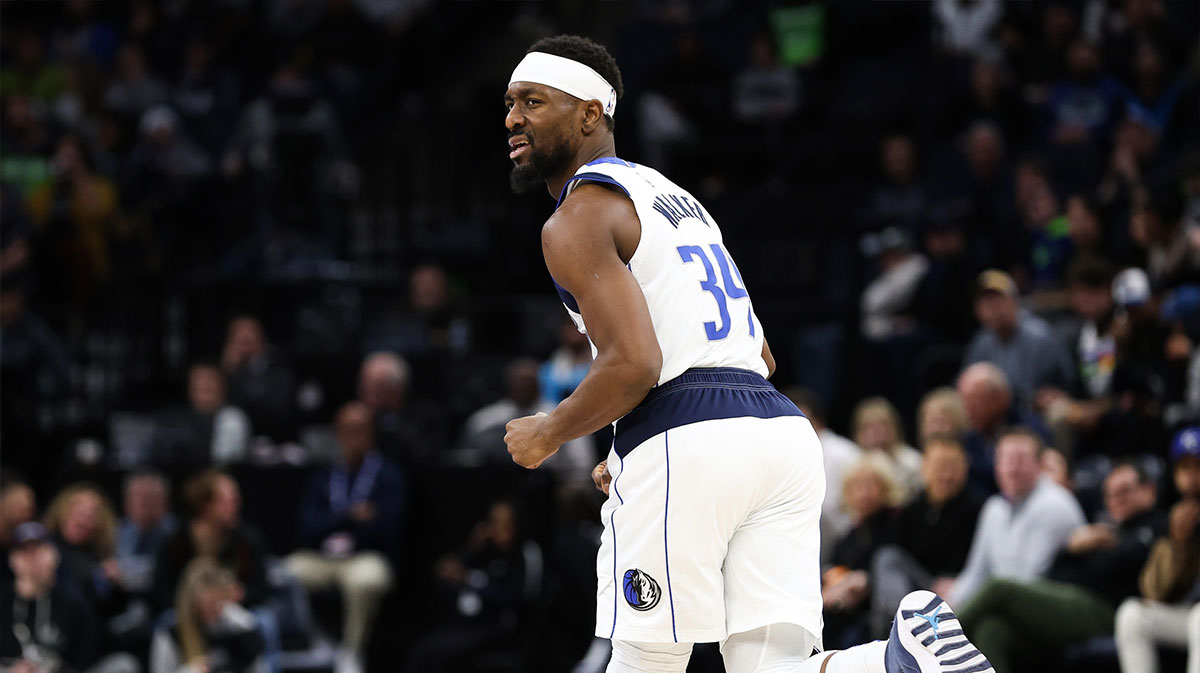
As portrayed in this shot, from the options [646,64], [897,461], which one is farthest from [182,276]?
[897,461]

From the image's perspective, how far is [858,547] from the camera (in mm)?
9156

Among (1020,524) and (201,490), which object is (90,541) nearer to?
(201,490)

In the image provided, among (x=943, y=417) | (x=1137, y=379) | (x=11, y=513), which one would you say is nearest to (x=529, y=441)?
(x=943, y=417)

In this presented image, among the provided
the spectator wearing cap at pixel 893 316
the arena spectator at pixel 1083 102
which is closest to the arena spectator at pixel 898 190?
the spectator wearing cap at pixel 893 316

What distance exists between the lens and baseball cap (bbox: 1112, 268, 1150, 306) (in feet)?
32.7

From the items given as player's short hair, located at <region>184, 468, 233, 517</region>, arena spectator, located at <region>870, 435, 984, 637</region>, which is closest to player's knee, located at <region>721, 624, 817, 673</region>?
arena spectator, located at <region>870, 435, 984, 637</region>

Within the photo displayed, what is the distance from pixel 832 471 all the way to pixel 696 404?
593cm

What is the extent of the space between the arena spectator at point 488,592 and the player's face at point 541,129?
6.49 metres

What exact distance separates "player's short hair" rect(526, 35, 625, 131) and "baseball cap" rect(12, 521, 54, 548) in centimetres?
709

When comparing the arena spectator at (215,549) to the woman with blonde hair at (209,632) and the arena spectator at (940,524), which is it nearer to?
the woman with blonde hair at (209,632)

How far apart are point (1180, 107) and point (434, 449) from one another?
21.9 ft

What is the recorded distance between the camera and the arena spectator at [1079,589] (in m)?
8.30

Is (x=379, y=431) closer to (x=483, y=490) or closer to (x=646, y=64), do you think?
(x=483, y=490)

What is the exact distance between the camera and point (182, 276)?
1530 centimetres
